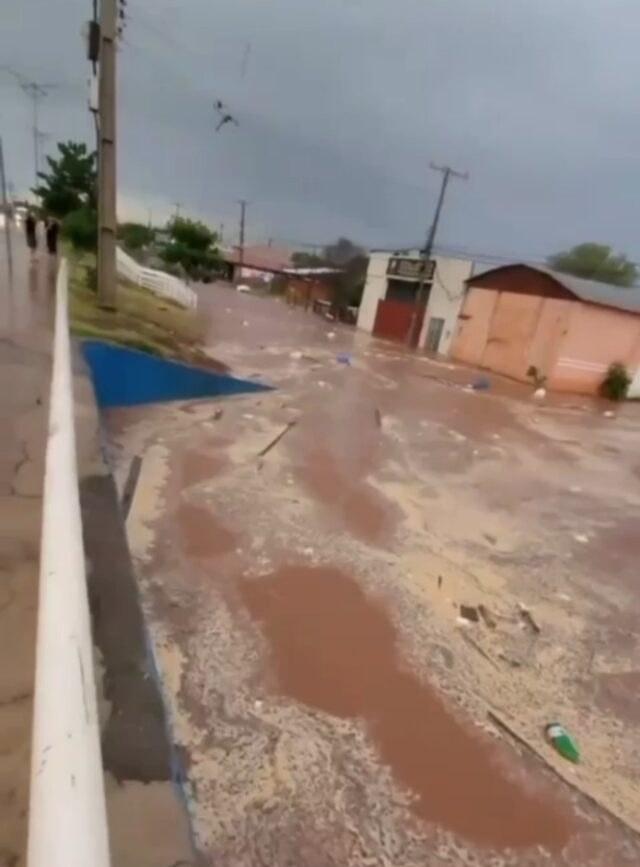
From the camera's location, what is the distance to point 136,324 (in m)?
11.5

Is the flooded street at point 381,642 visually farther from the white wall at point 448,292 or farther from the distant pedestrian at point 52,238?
the white wall at point 448,292

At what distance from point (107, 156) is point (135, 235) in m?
32.6

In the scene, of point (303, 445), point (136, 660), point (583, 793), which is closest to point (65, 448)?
point (136, 660)

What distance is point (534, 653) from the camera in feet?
16.1

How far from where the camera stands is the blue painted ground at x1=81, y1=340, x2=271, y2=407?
845 centimetres

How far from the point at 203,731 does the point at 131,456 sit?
14.5 ft

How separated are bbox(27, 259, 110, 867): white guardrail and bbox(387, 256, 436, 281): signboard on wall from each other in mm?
25523

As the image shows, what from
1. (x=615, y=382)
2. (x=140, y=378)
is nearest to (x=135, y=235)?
(x=615, y=382)

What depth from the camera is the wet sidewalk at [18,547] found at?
1667 mm

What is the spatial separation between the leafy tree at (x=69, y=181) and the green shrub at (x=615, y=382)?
24944 millimetres

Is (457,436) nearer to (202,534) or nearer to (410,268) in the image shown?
(202,534)

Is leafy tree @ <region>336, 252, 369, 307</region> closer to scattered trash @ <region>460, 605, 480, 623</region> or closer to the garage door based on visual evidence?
the garage door

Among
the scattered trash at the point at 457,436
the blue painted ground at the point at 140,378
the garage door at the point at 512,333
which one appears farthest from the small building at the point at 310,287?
the blue painted ground at the point at 140,378

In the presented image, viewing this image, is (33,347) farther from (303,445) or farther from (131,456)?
(303,445)
